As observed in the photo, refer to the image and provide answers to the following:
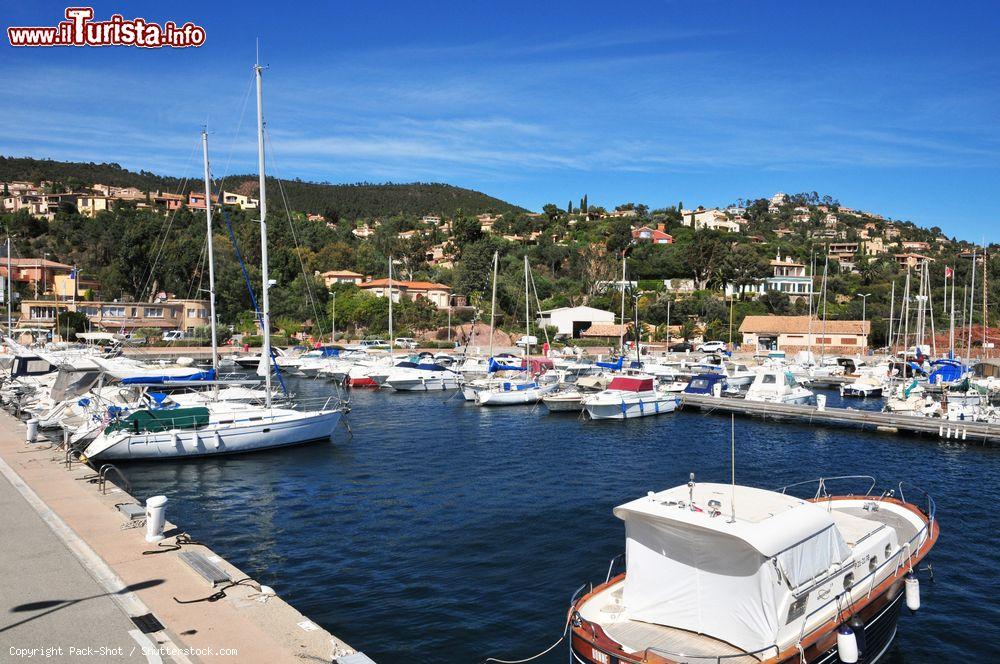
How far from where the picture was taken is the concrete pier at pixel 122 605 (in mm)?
9297

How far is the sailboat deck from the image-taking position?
31.3 feet

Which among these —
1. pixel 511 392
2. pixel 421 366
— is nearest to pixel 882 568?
pixel 511 392

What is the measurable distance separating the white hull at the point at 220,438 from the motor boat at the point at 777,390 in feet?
84.9

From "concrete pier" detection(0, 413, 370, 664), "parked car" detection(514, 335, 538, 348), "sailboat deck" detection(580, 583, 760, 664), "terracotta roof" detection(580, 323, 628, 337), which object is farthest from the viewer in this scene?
"terracotta roof" detection(580, 323, 628, 337)

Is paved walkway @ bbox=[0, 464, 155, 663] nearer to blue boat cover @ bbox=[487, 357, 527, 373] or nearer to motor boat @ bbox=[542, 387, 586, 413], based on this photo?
motor boat @ bbox=[542, 387, 586, 413]

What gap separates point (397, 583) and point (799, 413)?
29564 millimetres

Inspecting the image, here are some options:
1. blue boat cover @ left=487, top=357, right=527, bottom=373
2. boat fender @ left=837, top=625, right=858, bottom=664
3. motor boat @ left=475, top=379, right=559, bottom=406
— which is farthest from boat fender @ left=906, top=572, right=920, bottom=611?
blue boat cover @ left=487, top=357, right=527, bottom=373

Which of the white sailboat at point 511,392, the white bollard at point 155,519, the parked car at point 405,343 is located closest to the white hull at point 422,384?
the white sailboat at point 511,392

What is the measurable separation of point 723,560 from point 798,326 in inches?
3013

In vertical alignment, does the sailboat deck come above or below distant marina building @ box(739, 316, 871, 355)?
below

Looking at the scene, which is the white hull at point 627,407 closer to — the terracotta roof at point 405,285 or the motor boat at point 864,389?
the motor boat at point 864,389

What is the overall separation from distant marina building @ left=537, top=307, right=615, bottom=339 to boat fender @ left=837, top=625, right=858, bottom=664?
78.6 metres

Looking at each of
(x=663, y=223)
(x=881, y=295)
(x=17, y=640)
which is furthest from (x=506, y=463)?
(x=663, y=223)

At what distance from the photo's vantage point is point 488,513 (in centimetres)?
2039
